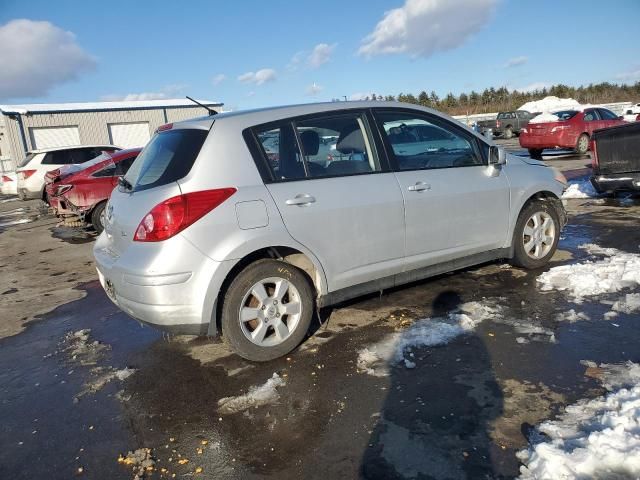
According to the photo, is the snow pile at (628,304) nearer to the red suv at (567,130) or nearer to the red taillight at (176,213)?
the red taillight at (176,213)

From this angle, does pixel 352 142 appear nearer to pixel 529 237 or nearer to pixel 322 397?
pixel 322 397

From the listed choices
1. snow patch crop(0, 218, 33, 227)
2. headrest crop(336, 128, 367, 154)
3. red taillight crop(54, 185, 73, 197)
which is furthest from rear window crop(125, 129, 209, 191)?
snow patch crop(0, 218, 33, 227)

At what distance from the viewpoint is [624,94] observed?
167 ft

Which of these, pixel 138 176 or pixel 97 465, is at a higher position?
pixel 138 176

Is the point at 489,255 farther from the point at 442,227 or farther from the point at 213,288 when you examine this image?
the point at 213,288

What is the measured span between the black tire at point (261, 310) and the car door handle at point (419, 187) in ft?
3.88

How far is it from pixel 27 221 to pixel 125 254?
11568mm

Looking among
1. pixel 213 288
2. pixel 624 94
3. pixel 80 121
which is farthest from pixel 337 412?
pixel 624 94

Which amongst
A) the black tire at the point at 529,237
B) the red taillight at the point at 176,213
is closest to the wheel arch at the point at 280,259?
the red taillight at the point at 176,213

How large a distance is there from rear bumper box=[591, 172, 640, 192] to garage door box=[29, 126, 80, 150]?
31637 millimetres

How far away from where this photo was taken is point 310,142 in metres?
3.93

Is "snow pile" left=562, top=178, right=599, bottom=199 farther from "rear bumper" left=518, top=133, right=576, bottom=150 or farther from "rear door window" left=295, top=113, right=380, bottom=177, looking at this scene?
"rear door window" left=295, top=113, right=380, bottom=177

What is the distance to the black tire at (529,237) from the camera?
17.0 ft

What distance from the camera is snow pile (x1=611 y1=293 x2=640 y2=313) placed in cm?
414
